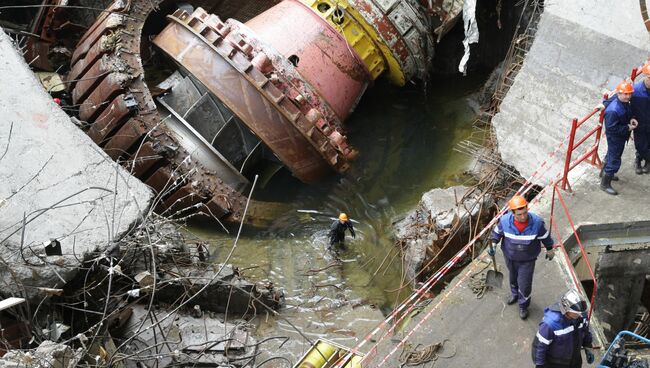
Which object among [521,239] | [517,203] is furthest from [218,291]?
[517,203]

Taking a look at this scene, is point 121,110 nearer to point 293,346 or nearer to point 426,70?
point 293,346

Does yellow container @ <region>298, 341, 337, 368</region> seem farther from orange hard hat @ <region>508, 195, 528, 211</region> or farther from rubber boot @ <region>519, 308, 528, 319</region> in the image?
orange hard hat @ <region>508, 195, 528, 211</region>

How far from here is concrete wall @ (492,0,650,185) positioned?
9.41 metres

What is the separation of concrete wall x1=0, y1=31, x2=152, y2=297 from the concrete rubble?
3468mm

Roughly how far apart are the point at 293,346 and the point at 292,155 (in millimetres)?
2823

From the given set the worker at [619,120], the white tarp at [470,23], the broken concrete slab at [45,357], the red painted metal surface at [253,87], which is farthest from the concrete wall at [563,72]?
the broken concrete slab at [45,357]

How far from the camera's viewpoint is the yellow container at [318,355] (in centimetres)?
686

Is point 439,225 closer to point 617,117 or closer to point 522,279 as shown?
point 617,117

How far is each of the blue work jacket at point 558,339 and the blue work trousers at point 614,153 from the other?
248cm

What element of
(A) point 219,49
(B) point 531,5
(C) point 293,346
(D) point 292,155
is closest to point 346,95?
(D) point 292,155

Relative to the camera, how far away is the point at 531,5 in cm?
1108

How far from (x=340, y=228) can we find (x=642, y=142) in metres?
3.80

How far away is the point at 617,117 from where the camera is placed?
24.8 feet

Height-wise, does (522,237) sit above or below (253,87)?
above
